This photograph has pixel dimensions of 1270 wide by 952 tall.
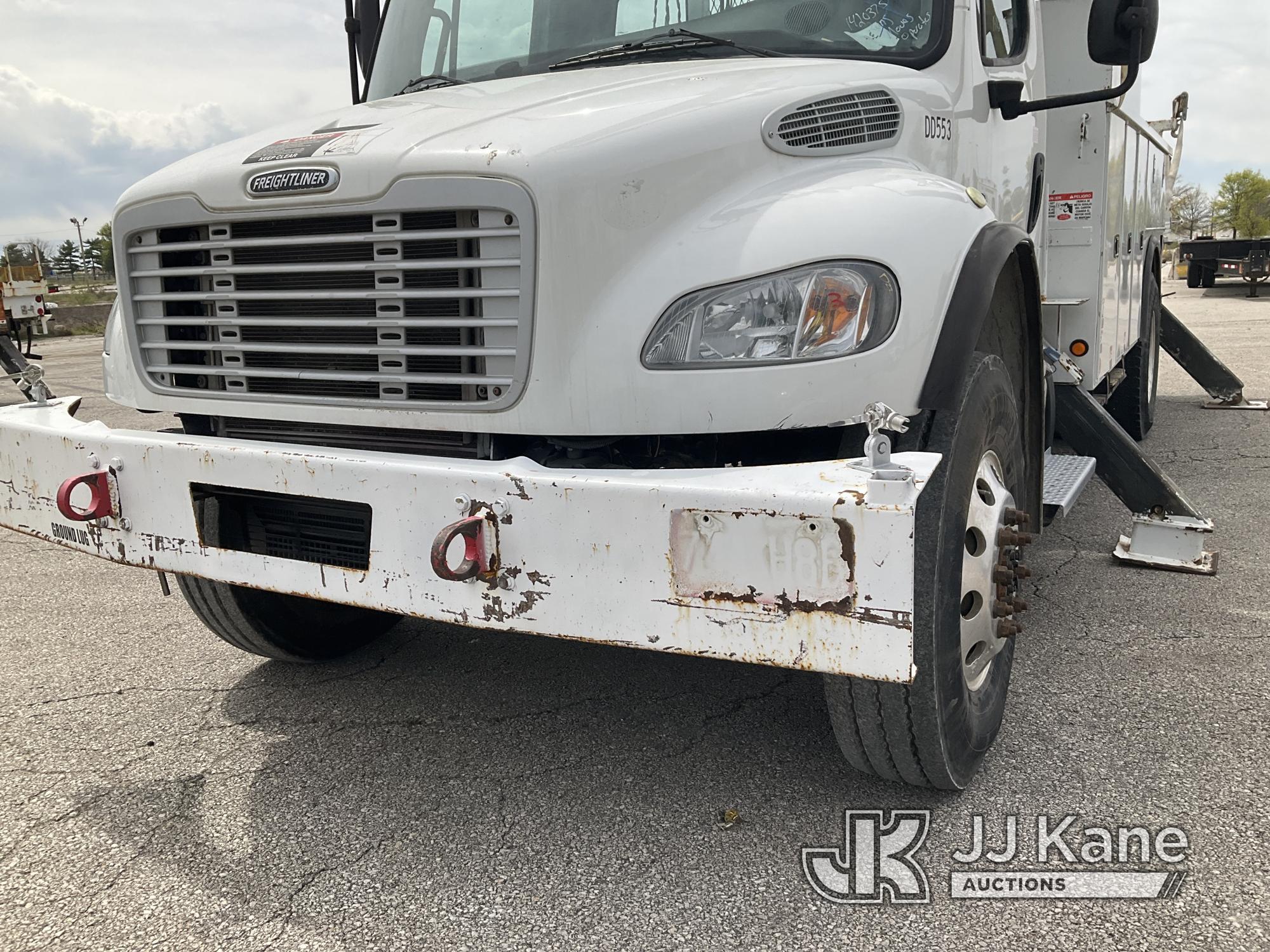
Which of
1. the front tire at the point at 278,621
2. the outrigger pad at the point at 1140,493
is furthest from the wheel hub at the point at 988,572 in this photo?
the outrigger pad at the point at 1140,493

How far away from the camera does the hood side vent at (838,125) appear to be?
2547 millimetres

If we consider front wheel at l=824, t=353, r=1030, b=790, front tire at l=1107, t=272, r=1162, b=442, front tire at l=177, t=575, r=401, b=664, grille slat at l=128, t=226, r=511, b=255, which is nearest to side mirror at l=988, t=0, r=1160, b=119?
front wheel at l=824, t=353, r=1030, b=790

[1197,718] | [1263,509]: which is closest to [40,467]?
[1197,718]

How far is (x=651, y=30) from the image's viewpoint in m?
3.17

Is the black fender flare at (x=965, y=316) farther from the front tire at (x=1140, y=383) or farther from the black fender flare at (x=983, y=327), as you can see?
the front tire at (x=1140, y=383)

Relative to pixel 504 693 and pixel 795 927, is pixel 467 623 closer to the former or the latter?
pixel 795 927

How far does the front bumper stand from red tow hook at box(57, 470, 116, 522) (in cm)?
24

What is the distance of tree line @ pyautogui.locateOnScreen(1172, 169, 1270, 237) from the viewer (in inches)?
1921

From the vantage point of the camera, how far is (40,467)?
2932 millimetres

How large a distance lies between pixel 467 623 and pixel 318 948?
2.47 ft

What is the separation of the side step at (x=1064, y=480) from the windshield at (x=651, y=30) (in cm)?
178

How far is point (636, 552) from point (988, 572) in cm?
113

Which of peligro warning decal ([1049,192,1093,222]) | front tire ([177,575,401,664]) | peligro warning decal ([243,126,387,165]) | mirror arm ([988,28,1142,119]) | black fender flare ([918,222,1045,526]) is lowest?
front tire ([177,575,401,664])

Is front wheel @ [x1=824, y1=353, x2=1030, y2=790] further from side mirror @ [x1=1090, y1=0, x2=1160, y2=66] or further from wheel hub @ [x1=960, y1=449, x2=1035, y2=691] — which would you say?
side mirror @ [x1=1090, y1=0, x2=1160, y2=66]
